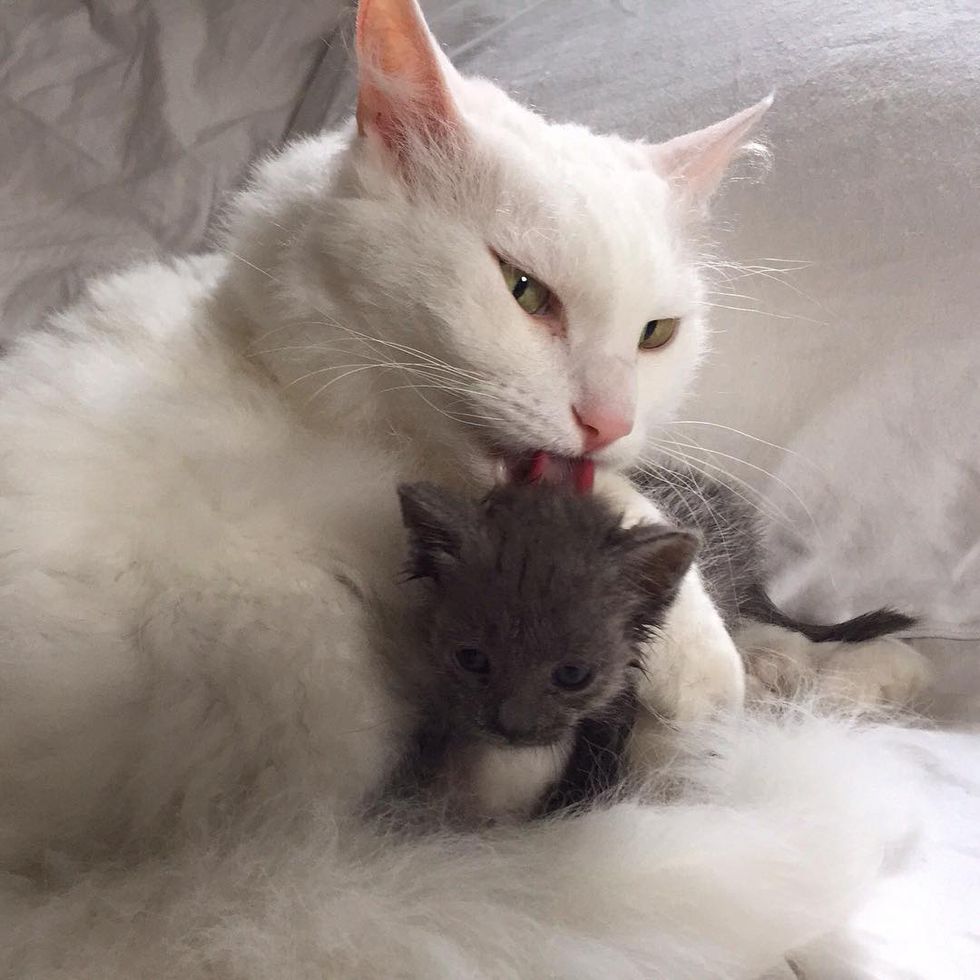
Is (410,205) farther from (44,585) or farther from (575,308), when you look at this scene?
(44,585)

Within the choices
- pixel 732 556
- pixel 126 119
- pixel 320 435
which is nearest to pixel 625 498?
pixel 732 556

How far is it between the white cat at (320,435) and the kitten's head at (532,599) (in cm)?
7

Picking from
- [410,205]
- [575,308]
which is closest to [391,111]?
[410,205]

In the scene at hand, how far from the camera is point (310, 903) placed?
0.59 metres

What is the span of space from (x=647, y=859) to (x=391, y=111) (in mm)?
752

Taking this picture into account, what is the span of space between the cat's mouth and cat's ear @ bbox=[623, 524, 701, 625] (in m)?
0.11

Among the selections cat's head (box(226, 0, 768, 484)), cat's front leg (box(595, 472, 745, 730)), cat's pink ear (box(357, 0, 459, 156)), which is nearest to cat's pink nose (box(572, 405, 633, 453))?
cat's head (box(226, 0, 768, 484))

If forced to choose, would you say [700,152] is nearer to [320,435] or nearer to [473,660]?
[320,435]

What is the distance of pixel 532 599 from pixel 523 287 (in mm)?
317

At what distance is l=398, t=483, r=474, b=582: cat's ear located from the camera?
29.0 inches

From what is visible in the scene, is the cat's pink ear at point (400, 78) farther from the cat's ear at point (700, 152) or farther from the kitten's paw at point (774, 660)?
the kitten's paw at point (774, 660)

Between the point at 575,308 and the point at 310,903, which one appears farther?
the point at 575,308

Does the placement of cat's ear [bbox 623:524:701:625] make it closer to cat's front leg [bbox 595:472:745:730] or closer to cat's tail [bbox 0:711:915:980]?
cat's front leg [bbox 595:472:745:730]

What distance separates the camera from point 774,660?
1.01 meters
